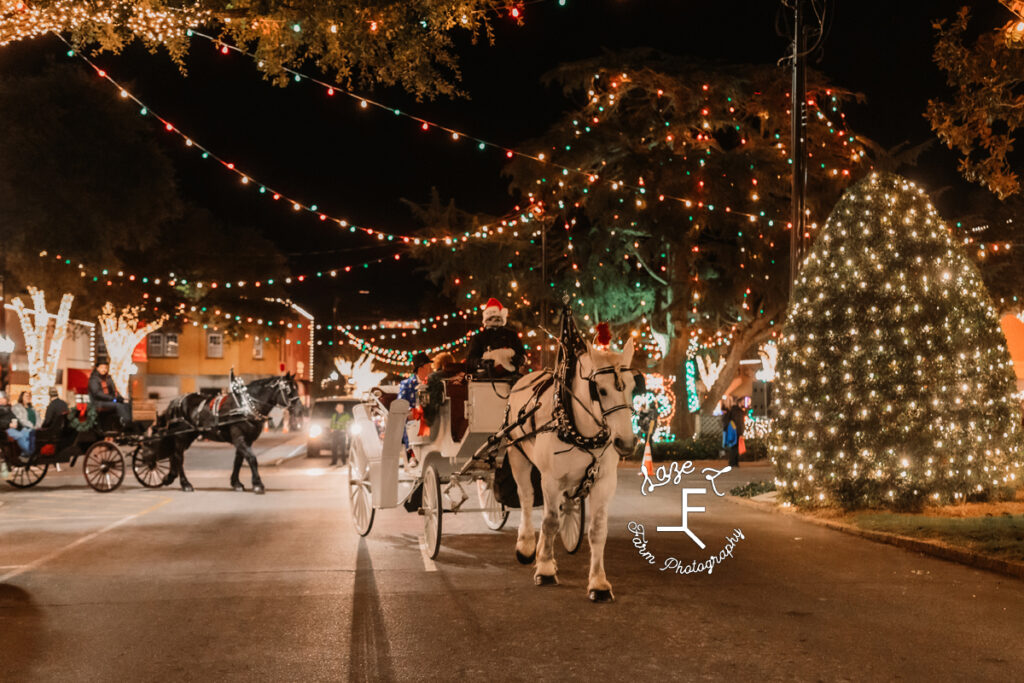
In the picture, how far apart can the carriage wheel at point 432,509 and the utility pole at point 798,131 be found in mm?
7864

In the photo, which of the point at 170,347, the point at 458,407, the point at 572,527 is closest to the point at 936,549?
the point at 572,527

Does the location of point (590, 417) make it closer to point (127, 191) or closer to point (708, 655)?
point (708, 655)

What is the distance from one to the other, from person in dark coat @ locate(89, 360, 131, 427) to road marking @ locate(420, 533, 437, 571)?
10060mm

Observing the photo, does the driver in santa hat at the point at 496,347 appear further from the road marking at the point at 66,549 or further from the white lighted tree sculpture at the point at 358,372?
the white lighted tree sculpture at the point at 358,372

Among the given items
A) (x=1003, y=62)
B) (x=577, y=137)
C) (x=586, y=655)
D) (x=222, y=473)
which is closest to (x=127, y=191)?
(x=222, y=473)

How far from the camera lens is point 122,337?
43.2 m

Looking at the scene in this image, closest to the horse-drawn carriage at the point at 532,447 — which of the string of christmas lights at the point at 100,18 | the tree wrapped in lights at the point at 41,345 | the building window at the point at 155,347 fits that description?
the string of christmas lights at the point at 100,18

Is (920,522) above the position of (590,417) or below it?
below

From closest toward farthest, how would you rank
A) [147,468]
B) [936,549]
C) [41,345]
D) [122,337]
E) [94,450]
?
1. [936,549]
2. [94,450]
3. [147,468]
4. [41,345]
5. [122,337]

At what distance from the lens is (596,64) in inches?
1131

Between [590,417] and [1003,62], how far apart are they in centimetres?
881

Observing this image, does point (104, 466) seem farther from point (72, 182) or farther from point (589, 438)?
point (589, 438)

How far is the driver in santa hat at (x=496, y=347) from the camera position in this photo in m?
11.3

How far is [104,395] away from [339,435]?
958 cm
